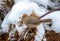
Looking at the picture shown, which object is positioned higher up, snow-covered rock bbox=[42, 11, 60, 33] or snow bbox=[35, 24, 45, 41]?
snow-covered rock bbox=[42, 11, 60, 33]

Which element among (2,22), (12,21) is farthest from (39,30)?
(2,22)

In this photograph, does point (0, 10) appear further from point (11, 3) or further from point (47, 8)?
point (47, 8)

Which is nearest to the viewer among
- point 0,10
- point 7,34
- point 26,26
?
point 26,26

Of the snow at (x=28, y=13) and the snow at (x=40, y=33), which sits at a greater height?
the snow at (x=28, y=13)

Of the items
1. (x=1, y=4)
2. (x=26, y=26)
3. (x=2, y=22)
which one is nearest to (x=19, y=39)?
(x=26, y=26)

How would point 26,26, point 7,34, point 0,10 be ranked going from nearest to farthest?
point 26,26 < point 7,34 < point 0,10

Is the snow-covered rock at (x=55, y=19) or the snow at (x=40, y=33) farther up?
the snow-covered rock at (x=55, y=19)

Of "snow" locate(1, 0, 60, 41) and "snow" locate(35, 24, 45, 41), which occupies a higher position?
"snow" locate(1, 0, 60, 41)

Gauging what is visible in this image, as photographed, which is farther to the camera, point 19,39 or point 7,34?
point 7,34

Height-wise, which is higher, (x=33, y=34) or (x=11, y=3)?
(x=11, y=3)

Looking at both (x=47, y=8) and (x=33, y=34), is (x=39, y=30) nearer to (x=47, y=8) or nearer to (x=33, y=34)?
(x=33, y=34)
